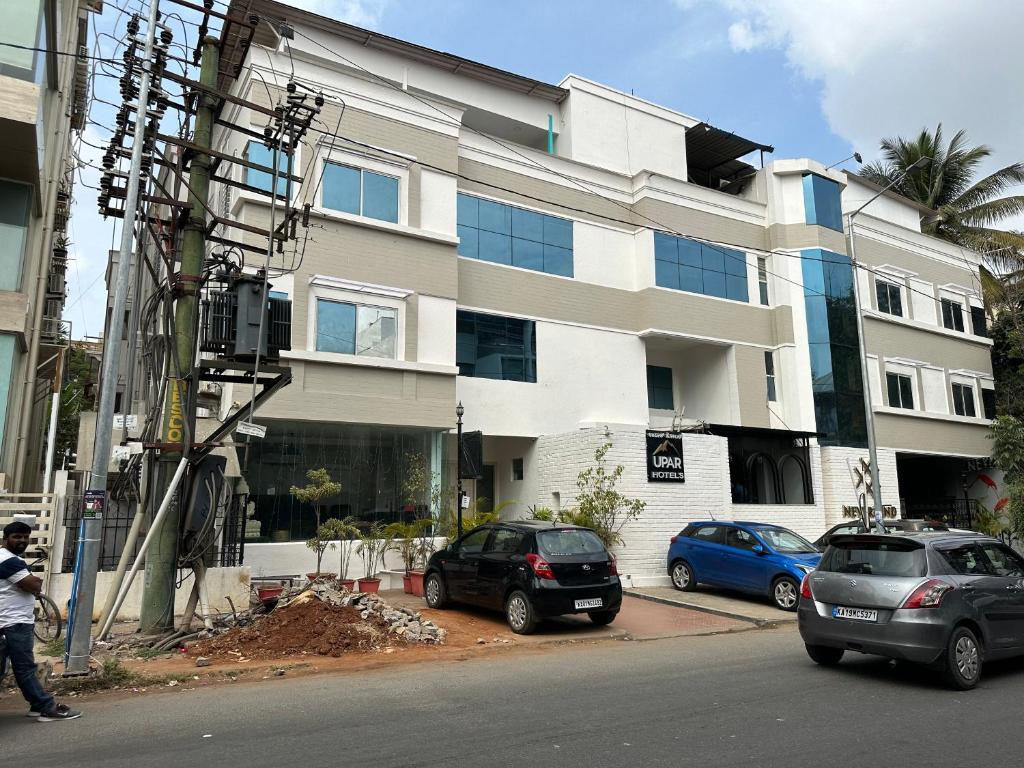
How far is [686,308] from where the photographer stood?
2331 cm

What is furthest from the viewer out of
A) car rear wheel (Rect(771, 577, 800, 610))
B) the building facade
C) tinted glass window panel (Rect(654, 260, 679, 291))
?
tinted glass window panel (Rect(654, 260, 679, 291))

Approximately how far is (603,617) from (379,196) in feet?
37.8

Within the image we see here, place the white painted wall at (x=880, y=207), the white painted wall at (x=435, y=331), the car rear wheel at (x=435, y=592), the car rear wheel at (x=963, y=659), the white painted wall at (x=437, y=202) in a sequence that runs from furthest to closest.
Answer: the white painted wall at (x=880, y=207)
the white painted wall at (x=437, y=202)
the white painted wall at (x=435, y=331)
the car rear wheel at (x=435, y=592)
the car rear wheel at (x=963, y=659)

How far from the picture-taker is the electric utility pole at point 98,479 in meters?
8.17

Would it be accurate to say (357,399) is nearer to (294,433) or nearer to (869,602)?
(294,433)

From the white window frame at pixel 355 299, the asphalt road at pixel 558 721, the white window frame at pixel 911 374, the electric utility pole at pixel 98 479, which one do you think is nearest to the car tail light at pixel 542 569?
the asphalt road at pixel 558 721

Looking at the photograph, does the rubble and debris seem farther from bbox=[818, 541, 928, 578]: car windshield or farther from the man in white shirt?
bbox=[818, 541, 928, 578]: car windshield

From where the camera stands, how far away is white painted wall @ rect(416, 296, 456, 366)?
18438mm

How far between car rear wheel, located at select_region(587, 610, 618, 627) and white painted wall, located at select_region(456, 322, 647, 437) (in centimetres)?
785

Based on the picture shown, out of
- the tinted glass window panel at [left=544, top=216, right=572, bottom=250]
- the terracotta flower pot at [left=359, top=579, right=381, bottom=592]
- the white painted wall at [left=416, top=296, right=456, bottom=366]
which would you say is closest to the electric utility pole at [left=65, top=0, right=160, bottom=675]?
the terracotta flower pot at [left=359, top=579, right=381, bottom=592]

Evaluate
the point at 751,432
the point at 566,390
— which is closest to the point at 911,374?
the point at 751,432

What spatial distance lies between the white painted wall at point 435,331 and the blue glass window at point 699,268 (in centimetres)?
732

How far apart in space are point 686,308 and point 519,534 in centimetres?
1347

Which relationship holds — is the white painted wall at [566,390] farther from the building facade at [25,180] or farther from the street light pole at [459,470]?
the building facade at [25,180]
